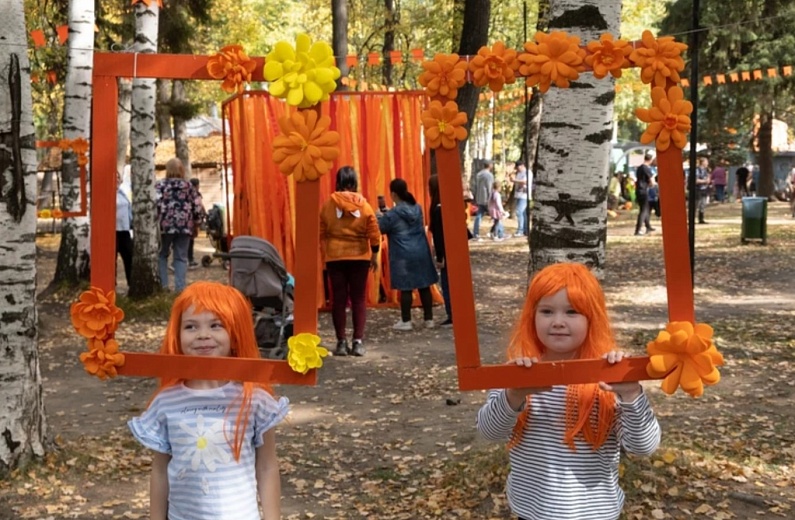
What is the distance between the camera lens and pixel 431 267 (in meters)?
10.7

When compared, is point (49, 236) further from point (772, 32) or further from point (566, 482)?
point (566, 482)

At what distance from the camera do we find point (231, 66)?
3133 mm

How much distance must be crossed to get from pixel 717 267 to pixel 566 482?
14.1 m

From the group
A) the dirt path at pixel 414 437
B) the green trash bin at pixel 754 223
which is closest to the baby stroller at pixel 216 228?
the dirt path at pixel 414 437

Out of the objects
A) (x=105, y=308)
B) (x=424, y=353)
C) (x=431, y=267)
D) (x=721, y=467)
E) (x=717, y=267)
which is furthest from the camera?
(x=717, y=267)

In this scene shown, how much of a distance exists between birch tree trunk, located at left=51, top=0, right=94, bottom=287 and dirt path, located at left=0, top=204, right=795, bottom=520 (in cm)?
152

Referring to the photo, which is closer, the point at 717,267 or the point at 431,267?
the point at 431,267

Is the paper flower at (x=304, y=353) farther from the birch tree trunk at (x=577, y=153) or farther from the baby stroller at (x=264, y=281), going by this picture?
the baby stroller at (x=264, y=281)

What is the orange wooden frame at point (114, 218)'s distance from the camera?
294 centimetres

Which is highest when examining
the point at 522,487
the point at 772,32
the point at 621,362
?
the point at 772,32

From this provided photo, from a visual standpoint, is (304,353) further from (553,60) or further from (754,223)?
(754,223)

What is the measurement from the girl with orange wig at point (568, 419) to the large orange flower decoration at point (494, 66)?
0.63m

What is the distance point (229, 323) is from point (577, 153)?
257 centimetres

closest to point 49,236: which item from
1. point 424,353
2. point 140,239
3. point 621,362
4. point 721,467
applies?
point 140,239
